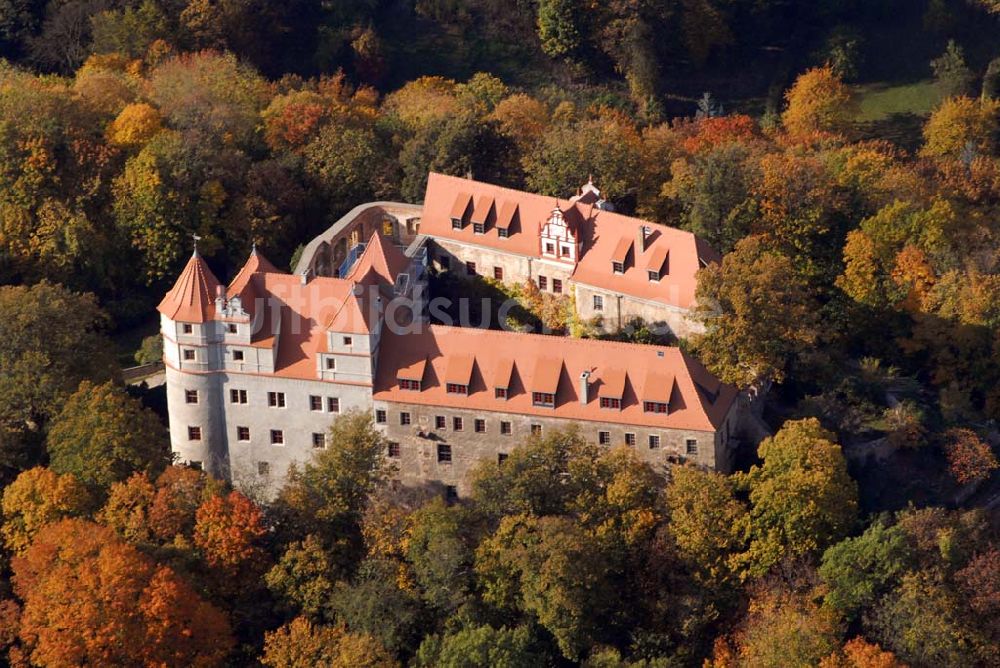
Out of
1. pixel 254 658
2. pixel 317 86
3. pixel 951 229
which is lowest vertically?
pixel 254 658

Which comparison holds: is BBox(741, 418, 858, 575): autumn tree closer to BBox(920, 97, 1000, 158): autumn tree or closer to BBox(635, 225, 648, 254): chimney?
BBox(635, 225, 648, 254): chimney

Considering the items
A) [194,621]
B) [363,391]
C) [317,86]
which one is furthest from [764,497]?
[317,86]

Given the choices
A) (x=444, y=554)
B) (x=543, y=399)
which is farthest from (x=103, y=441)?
(x=543, y=399)

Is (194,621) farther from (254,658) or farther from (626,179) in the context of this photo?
(626,179)

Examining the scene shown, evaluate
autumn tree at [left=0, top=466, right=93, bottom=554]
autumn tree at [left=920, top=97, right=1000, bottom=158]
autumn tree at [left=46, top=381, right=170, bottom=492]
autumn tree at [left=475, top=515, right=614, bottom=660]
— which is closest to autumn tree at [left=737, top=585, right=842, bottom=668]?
autumn tree at [left=475, top=515, right=614, bottom=660]

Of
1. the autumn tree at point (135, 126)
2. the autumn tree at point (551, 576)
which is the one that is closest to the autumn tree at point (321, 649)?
the autumn tree at point (551, 576)

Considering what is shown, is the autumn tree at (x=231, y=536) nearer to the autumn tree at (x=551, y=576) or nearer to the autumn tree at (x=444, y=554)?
the autumn tree at (x=444, y=554)
